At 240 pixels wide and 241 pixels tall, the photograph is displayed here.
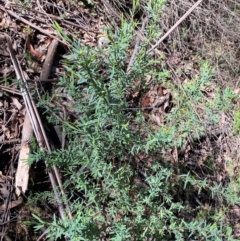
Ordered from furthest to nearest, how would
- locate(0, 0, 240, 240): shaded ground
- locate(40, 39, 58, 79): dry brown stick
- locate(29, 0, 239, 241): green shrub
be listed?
locate(40, 39, 58, 79): dry brown stick < locate(0, 0, 240, 240): shaded ground < locate(29, 0, 239, 241): green shrub

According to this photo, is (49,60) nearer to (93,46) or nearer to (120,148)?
(93,46)

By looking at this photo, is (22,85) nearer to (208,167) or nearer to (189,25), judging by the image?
(208,167)

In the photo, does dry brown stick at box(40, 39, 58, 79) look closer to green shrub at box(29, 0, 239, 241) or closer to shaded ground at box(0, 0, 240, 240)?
shaded ground at box(0, 0, 240, 240)

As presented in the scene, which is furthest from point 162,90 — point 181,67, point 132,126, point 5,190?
point 5,190

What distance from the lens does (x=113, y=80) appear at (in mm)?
2002

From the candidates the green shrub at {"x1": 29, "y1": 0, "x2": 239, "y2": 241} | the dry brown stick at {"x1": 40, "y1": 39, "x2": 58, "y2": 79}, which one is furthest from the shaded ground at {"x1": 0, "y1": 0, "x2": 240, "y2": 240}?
the green shrub at {"x1": 29, "y1": 0, "x2": 239, "y2": 241}

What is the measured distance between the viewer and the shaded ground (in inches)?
110

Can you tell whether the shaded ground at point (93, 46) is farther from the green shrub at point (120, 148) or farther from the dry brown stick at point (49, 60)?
the green shrub at point (120, 148)

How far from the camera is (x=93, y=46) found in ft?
11.3

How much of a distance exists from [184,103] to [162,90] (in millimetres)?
1254

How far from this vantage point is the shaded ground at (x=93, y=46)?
278 cm

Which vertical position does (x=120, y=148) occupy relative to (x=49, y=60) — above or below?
below

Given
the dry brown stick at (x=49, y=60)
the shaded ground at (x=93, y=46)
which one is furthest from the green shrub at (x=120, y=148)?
the dry brown stick at (x=49, y=60)

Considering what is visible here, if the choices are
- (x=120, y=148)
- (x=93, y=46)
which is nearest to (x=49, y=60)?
(x=93, y=46)
